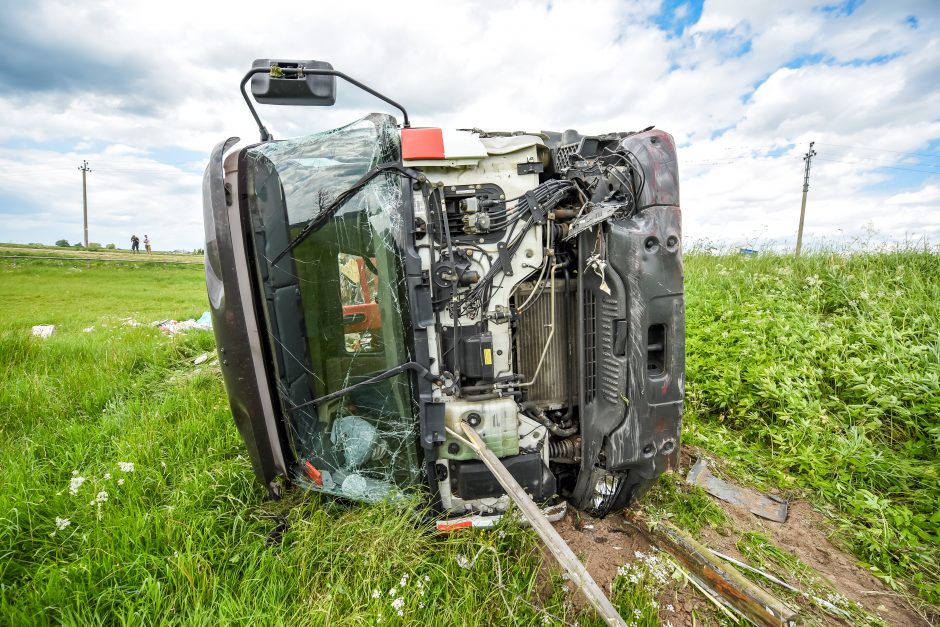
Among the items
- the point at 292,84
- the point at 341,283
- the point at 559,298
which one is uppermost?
the point at 292,84

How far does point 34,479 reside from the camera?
9.70 feet

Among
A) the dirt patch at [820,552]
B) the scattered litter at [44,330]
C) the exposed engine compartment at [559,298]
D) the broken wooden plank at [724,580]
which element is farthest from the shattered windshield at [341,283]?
the scattered litter at [44,330]

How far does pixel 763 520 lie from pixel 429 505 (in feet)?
7.05

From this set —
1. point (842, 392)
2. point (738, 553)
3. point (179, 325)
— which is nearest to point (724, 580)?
point (738, 553)

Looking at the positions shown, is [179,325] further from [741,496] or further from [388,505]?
[741,496]

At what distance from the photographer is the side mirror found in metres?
2.24

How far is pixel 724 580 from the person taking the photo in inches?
86.8

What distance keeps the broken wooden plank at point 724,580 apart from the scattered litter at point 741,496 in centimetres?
70

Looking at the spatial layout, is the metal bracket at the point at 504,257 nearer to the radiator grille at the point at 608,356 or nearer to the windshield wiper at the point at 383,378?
the radiator grille at the point at 608,356

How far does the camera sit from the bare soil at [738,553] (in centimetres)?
223

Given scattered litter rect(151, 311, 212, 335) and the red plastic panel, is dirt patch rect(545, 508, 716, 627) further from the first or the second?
scattered litter rect(151, 311, 212, 335)

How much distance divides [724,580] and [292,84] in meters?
3.19

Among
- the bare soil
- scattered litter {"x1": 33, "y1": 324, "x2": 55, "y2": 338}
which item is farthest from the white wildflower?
scattered litter {"x1": 33, "y1": 324, "x2": 55, "y2": 338}

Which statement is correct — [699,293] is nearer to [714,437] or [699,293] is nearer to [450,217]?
[714,437]
